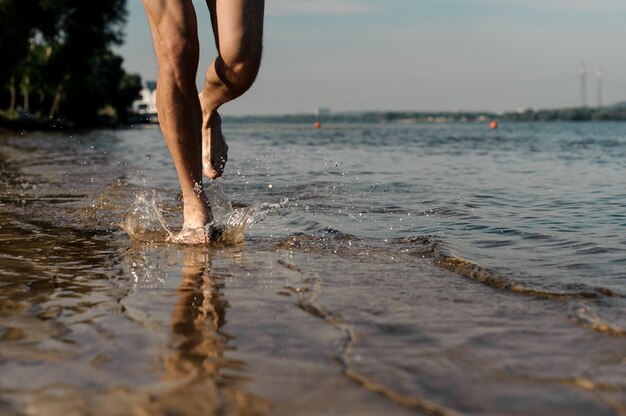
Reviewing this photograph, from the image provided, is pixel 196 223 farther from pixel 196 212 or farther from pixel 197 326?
pixel 197 326

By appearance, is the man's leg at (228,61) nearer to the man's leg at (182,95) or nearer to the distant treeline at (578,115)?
the man's leg at (182,95)

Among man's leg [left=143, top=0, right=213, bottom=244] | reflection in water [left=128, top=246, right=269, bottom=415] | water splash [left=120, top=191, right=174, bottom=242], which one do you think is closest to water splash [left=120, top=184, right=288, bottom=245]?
water splash [left=120, top=191, right=174, bottom=242]

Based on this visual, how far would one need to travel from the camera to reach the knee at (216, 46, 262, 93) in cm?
362

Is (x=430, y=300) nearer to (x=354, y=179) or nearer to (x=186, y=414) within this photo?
(x=186, y=414)

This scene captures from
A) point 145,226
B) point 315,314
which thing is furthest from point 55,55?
point 315,314

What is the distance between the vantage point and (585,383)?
5.11 feet

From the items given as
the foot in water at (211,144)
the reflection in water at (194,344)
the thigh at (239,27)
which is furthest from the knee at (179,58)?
the reflection in water at (194,344)

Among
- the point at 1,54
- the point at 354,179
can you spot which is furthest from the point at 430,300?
the point at 1,54

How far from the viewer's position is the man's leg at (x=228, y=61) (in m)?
3.54

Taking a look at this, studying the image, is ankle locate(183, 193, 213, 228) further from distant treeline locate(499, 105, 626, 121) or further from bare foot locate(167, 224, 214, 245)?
distant treeline locate(499, 105, 626, 121)

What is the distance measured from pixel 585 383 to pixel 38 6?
123ft

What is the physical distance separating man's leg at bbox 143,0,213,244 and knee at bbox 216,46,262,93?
7.1 inches

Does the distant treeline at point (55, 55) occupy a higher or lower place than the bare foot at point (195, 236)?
higher

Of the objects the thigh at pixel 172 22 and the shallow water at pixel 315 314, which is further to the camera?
the thigh at pixel 172 22
